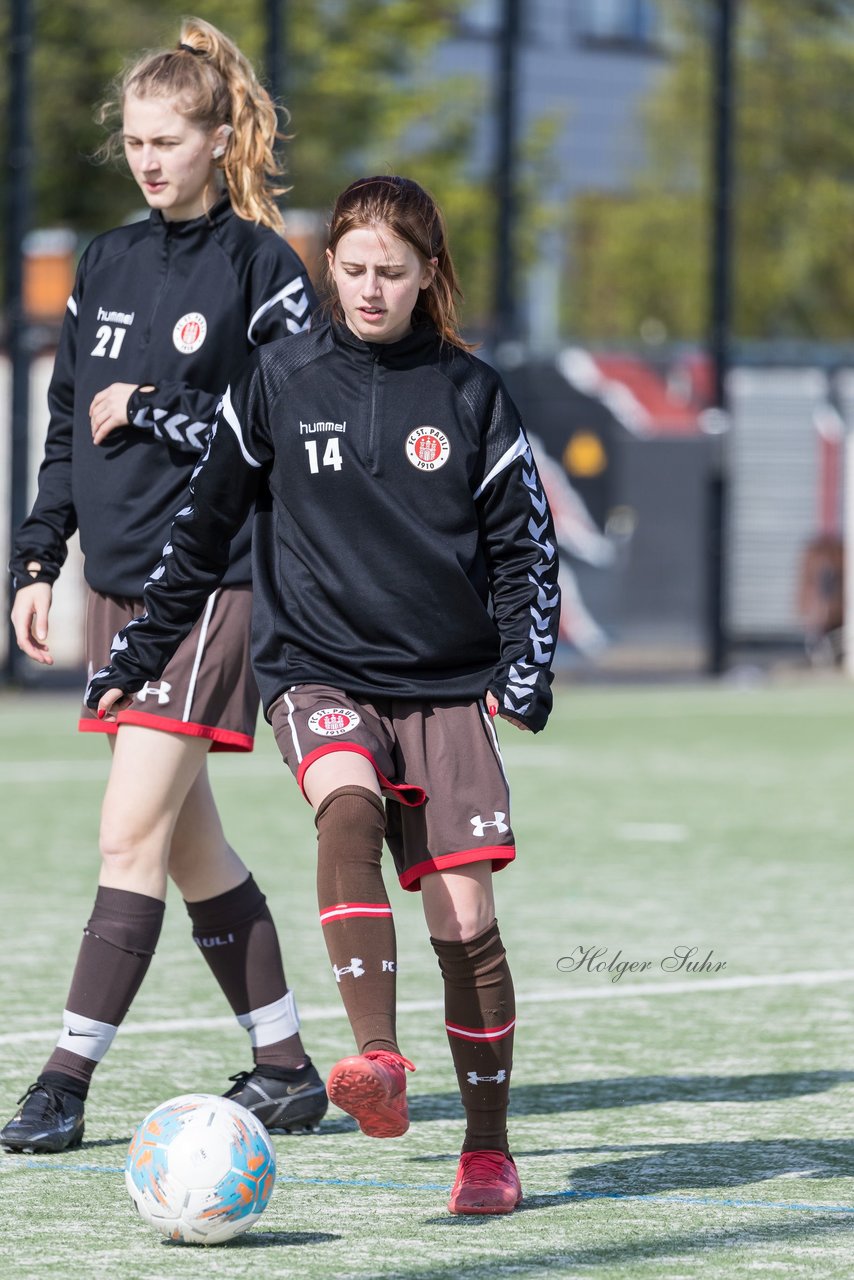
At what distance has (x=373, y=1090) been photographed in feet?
11.7

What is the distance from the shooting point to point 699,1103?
16.2 ft

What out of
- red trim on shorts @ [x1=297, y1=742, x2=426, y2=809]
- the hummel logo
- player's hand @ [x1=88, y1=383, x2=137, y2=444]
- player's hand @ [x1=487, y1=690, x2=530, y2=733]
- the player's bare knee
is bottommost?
the player's bare knee

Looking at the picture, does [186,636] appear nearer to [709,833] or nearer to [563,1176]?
[563,1176]

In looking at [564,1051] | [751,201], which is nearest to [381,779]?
[564,1051]

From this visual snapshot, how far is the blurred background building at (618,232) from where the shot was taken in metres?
18.8

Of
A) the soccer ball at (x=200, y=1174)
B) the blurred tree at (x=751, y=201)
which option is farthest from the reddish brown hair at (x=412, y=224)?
the blurred tree at (x=751, y=201)

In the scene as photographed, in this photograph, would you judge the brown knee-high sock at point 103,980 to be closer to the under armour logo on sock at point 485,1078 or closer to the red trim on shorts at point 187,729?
the red trim on shorts at point 187,729

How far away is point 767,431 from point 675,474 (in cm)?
139

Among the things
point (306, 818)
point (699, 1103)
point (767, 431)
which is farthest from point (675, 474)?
point (699, 1103)

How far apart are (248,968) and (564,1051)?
40.6 inches

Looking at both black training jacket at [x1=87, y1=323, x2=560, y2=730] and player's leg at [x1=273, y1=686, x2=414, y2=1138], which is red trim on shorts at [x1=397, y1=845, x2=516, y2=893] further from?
black training jacket at [x1=87, y1=323, x2=560, y2=730]

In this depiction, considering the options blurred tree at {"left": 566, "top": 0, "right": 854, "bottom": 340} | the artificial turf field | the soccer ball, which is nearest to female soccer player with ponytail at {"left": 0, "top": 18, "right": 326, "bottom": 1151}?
the artificial turf field

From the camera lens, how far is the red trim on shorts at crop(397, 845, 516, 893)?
393 cm

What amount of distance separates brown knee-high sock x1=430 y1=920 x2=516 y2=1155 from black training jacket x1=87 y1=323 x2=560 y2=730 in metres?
0.40
